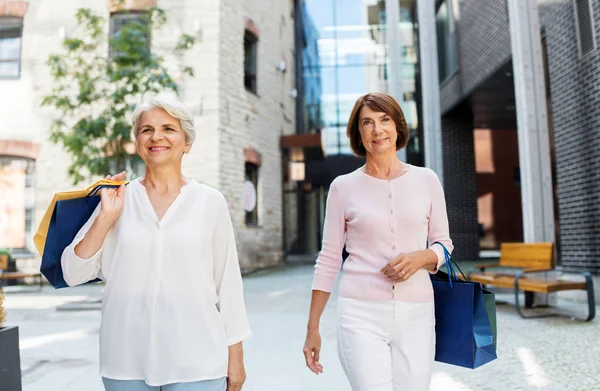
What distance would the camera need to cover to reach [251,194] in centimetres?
1473

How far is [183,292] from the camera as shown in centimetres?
156

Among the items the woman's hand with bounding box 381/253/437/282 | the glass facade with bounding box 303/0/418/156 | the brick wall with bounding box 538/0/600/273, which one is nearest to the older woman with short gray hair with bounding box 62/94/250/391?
the woman's hand with bounding box 381/253/437/282

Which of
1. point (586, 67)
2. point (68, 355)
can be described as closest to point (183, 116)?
point (68, 355)

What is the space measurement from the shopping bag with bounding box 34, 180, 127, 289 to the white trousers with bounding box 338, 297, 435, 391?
0.95 m

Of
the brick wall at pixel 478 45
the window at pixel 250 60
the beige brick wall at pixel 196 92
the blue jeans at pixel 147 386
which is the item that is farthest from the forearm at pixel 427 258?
the window at pixel 250 60

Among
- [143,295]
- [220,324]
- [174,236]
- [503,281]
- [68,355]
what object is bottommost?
[68,355]

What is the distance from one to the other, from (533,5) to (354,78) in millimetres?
13604

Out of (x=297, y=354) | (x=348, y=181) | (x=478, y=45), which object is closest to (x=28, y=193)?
(x=297, y=354)

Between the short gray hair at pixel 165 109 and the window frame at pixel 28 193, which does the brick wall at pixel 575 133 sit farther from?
the window frame at pixel 28 193

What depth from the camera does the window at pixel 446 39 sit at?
14.8 metres

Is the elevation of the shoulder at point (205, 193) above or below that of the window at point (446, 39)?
below

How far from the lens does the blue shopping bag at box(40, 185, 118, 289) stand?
5.37ft

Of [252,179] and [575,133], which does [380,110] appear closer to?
[575,133]

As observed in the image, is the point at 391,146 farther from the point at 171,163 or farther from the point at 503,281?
the point at 503,281
